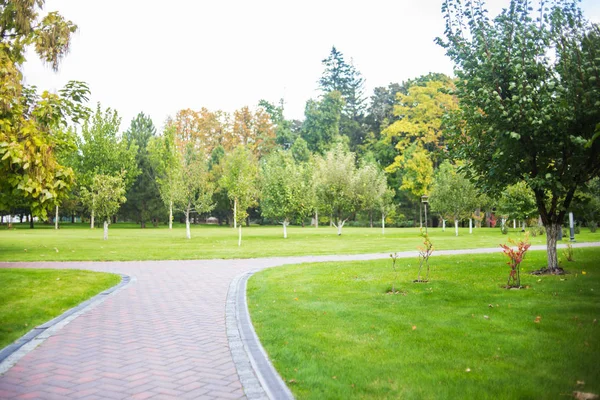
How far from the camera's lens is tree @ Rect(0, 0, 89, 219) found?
6586mm

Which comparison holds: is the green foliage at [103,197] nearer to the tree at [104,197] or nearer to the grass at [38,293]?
the tree at [104,197]

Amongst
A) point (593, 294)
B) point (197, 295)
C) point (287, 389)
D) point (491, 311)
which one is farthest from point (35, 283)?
point (593, 294)

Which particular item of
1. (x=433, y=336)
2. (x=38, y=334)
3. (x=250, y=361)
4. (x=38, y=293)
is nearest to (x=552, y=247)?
(x=433, y=336)

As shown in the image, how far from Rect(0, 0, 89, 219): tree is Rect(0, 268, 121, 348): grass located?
1.89 meters

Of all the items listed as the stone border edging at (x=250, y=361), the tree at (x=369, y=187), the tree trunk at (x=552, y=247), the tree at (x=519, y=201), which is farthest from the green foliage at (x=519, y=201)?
the stone border edging at (x=250, y=361)

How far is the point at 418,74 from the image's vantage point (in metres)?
64.5

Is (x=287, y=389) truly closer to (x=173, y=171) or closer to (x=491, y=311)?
(x=491, y=311)

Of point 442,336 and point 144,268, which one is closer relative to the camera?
point 442,336

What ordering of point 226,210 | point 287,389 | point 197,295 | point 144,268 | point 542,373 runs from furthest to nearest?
point 226,210, point 144,268, point 197,295, point 542,373, point 287,389

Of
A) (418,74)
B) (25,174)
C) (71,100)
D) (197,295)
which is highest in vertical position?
(418,74)

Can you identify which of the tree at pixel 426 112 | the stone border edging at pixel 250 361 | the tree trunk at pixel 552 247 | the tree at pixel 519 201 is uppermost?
the tree at pixel 426 112

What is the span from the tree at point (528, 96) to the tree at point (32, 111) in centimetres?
898

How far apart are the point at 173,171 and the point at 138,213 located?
27.1m

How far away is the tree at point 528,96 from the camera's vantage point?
34.3 ft
